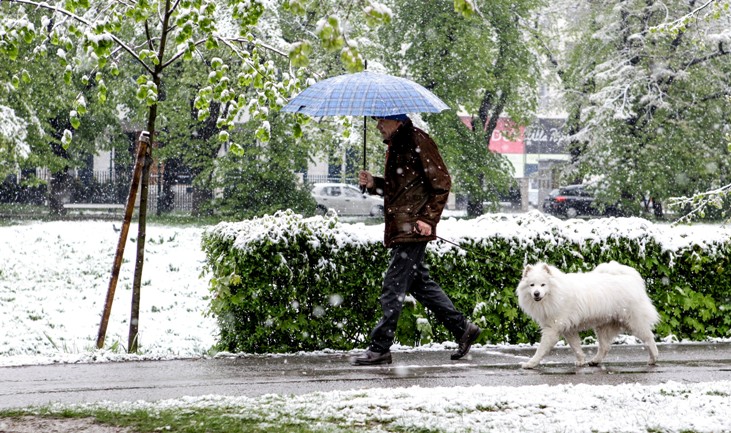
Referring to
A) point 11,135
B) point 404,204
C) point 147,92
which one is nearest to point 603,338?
point 404,204

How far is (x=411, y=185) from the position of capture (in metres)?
7.79

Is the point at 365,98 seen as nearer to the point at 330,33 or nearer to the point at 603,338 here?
the point at 603,338

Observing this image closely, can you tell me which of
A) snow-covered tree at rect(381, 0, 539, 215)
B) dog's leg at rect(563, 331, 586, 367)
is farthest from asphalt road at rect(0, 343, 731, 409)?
snow-covered tree at rect(381, 0, 539, 215)

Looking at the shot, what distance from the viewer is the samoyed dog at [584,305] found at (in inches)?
307

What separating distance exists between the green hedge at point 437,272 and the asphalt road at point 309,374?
0.39m

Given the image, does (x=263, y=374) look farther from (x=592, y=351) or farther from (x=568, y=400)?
(x=592, y=351)

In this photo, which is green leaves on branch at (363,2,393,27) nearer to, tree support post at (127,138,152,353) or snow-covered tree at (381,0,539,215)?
tree support post at (127,138,152,353)

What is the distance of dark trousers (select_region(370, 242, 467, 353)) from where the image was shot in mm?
7828

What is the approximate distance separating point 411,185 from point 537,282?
4.55ft

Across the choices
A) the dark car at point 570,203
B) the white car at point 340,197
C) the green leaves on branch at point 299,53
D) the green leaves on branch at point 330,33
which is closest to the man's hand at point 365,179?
the green leaves on branch at point 299,53

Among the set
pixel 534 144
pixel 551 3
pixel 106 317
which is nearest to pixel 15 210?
pixel 551 3

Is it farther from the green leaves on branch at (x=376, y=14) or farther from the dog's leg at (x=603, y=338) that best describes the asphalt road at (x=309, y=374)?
the green leaves on branch at (x=376, y=14)

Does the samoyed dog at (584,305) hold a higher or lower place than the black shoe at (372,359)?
higher

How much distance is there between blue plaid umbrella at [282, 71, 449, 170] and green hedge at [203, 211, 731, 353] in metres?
1.40
